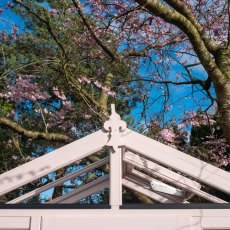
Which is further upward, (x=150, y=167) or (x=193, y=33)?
(x=193, y=33)

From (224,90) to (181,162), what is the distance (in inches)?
55.7

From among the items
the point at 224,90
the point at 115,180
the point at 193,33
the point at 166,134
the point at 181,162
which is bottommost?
the point at 115,180

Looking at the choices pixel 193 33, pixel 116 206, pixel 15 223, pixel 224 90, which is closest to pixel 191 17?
pixel 193 33

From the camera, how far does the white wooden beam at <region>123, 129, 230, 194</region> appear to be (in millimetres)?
→ 2090

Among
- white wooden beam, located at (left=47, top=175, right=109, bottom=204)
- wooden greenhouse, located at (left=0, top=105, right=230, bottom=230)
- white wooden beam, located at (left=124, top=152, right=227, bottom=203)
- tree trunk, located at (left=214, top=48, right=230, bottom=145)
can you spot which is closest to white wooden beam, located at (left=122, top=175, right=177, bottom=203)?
white wooden beam, located at (left=47, top=175, right=109, bottom=204)

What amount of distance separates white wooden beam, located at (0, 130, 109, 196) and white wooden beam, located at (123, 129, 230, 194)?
19cm

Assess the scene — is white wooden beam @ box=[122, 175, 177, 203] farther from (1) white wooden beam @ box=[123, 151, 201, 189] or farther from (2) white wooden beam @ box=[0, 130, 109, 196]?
(2) white wooden beam @ box=[0, 130, 109, 196]

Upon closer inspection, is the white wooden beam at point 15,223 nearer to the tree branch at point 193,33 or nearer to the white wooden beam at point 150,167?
the white wooden beam at point 150,167

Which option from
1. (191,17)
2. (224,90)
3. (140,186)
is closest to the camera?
(224,90)

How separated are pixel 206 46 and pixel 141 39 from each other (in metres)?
2.38

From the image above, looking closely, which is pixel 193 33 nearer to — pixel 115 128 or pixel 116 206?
pixel 115 128

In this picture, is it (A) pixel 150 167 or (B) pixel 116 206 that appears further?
(A) pixel 150 167

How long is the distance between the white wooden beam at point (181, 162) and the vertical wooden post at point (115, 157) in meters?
0.05

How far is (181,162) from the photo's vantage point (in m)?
2.12
